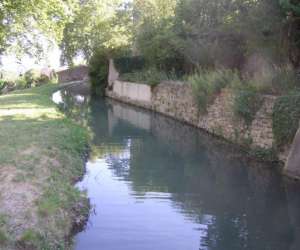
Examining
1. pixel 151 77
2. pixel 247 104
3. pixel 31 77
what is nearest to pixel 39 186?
pixel 247 104

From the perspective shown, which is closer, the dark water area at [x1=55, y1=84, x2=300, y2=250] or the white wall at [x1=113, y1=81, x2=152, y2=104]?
the dark water area at [x1=55, y1=84, x2=300, y2=250]

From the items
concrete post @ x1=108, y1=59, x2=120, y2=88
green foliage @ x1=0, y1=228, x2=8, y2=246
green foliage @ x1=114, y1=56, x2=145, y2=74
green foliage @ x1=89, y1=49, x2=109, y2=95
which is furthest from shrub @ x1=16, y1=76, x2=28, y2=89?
green foliage @ x1=0, y1=228, x2=8, y2=246

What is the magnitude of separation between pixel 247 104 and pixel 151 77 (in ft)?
48.6

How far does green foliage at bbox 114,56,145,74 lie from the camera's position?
120 feet

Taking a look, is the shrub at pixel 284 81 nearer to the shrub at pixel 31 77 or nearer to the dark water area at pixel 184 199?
the dark water area at pixel 184 199

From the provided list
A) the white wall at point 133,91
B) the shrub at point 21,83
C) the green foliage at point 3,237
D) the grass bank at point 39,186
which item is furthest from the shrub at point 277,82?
the shrub at point 21,83

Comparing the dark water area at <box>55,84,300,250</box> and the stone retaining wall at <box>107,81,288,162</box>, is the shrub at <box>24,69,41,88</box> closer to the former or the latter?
the stone retaining wall at <box>107,81,288,162</box>

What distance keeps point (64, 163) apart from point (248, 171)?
15.4ft

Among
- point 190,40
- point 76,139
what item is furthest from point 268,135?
point 190,40

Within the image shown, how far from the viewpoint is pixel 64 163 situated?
11.0 meters

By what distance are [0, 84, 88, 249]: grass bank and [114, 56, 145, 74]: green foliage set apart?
22.1m

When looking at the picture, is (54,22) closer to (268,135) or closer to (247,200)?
(268,135)

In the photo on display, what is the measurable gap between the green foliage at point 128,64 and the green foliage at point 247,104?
21393 millimetres

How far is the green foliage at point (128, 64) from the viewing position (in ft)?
120
